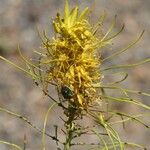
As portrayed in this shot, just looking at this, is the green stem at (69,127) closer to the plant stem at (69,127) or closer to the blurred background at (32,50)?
the plant stem at (69,127)

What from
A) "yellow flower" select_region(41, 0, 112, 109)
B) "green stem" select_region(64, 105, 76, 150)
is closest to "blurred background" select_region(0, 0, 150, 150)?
"green stem" select_region(64, 105, 76, 150)

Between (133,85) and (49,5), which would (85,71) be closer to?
(133,85)

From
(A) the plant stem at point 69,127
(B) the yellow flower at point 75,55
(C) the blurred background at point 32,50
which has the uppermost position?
(C) the blurred background at point 32,50

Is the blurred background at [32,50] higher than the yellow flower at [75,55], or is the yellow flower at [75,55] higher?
the blurred background at [32,50]

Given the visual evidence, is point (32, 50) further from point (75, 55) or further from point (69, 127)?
point (75, 55)

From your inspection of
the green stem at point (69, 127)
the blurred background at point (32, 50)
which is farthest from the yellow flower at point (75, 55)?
the blurred background at point (32, 50)

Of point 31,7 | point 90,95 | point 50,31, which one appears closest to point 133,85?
point 50,31
